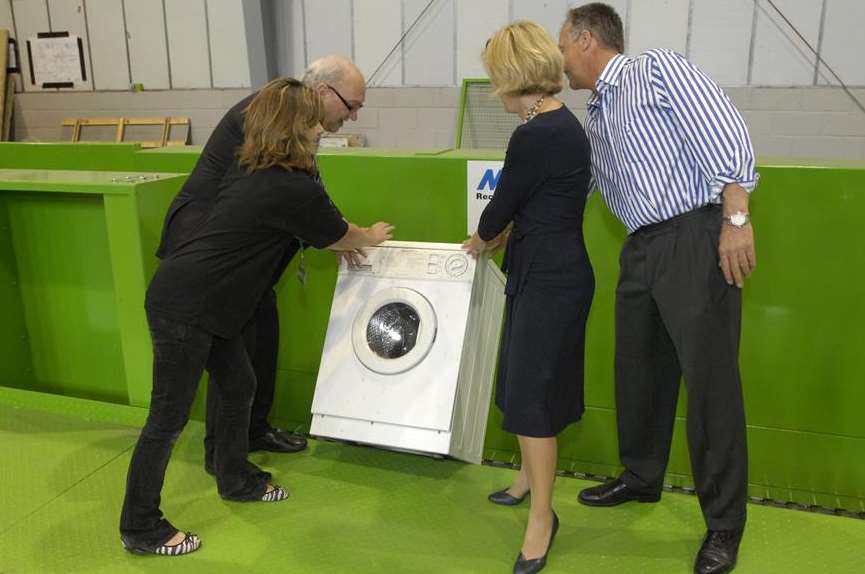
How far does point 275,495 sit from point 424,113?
14.6ft

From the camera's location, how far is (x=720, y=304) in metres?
1.98

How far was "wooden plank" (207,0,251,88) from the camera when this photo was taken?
6.64 m

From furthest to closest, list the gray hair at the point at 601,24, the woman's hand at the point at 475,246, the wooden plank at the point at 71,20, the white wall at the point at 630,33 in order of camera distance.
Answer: the wooden plank at the point at 71,20 → the white wall at the point at 630,33 → the woman's hand at the point at 475,246 → the gray hair at the point at 601,24

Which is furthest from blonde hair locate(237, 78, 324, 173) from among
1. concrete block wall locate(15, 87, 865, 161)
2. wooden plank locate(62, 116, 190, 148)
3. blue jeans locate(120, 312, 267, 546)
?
wooden plank locate(62, 116, 190, 148)

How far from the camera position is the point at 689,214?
2.00 metres

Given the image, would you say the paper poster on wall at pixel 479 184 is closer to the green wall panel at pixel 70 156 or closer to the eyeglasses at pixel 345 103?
the eyeglasses at pixel 345 103

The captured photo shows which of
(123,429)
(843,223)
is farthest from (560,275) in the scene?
(123,429)

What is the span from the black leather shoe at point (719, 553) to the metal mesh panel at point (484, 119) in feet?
14.1

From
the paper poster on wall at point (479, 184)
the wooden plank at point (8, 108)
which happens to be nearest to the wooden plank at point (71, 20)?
the wooden plank at point (8, 108)

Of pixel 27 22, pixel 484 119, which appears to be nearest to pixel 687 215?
pixel 484 119

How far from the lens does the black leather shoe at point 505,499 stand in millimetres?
2496

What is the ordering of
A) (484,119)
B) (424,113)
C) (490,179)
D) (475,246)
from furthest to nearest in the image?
1. (424,113)
2. (484,119)
3. (490,179)
4. (475,246)

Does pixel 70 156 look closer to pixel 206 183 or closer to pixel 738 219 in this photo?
pixel 206 183

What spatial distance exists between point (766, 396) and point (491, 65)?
175 cm
